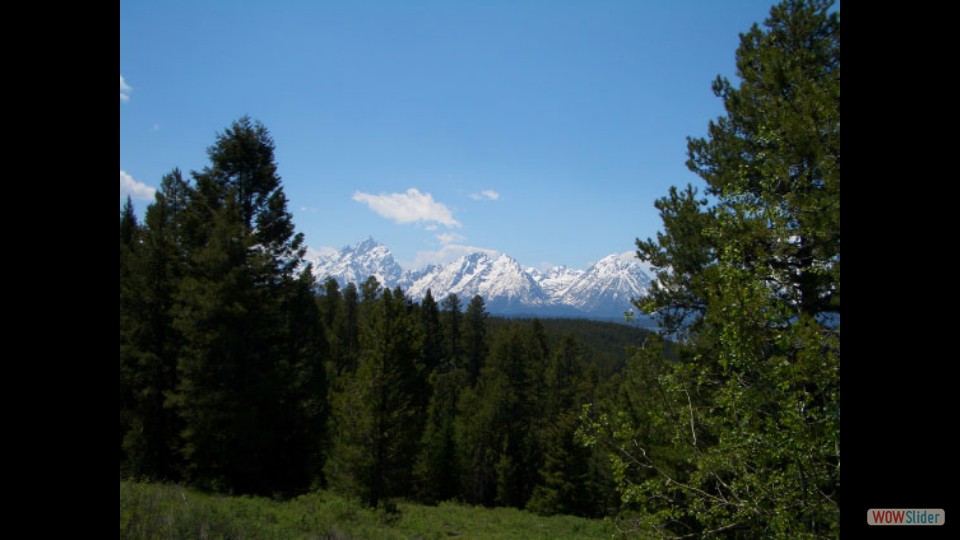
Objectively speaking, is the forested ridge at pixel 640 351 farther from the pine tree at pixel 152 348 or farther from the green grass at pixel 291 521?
the green grass at pixel 291 521

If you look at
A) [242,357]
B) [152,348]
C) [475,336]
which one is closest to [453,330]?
[475,336]

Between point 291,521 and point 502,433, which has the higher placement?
point 291,521

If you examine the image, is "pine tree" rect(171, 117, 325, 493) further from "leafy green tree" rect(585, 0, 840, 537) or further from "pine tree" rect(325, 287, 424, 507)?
"leafy green tree" rect(585, 0, 840, 537)

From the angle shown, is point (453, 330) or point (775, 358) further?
point (453, 330)

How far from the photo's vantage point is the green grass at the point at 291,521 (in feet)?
25.2

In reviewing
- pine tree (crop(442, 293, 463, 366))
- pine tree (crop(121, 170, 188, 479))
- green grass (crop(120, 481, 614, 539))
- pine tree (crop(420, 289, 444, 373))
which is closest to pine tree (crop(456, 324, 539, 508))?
pine tree (crop(420, 289, 444, 373))

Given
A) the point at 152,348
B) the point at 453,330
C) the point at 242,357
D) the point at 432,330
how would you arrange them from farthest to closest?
the point at 453,330 → the point at 432,330 → the point at 152,348 → the point at 242,357

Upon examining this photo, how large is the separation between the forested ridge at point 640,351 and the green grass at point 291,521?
159 centimetres

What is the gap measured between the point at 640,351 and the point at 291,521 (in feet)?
30.9

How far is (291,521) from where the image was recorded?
1149 cm

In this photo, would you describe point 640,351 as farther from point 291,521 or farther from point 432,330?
point 432,330

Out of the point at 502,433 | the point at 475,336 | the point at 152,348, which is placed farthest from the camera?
the point at 475,336
